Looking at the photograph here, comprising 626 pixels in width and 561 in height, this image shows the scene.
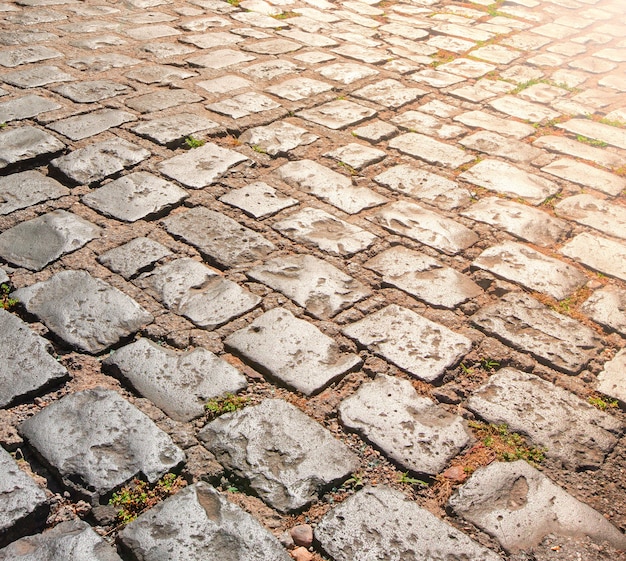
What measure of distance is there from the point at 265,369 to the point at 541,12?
5972 mm

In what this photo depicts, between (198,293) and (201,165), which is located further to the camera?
(201,165)

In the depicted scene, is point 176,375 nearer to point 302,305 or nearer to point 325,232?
point 302,305

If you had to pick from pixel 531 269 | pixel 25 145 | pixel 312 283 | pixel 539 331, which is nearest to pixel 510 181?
pixel 531 269

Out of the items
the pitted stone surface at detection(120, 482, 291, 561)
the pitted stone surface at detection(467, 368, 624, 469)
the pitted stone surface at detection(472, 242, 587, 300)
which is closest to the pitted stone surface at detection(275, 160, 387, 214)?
the pitted stone surface at detection(472, 242, 587, 300)

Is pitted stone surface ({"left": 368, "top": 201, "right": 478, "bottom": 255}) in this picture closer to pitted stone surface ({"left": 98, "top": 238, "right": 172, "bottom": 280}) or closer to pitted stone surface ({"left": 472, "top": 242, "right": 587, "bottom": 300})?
pitted stone surface ({"left": 472, "top": 242, "right": 587, "bottom": 300})

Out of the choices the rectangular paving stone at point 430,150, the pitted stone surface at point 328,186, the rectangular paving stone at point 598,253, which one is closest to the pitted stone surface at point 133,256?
the pitted stone surface at point 328,186

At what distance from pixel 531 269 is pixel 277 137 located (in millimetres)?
1735

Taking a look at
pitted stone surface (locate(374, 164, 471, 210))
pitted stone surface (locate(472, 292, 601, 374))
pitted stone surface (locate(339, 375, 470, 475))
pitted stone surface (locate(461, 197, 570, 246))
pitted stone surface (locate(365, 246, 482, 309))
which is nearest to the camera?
pitted stone surface (locate(339, 375, 470, 475))

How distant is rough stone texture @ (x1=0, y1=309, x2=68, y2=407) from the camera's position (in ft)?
8.02

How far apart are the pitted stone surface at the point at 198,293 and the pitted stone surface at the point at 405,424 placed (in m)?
0.66

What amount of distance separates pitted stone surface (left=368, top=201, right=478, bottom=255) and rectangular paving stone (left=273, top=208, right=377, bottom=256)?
17 centimetres

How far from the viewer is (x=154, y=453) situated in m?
2.27

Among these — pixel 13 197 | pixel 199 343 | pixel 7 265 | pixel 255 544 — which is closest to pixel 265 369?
pixel 199 343

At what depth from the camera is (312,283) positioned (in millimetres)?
3146
